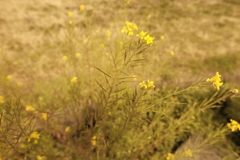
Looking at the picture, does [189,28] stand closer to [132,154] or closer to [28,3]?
[132,154]

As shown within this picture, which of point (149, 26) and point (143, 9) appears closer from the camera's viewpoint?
point (149, 26)

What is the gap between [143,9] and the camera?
5.36 meters

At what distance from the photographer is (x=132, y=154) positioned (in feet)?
5.30

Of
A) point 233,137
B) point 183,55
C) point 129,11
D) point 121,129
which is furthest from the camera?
point 129,11

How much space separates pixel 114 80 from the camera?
980 mm

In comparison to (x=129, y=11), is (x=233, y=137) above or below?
below

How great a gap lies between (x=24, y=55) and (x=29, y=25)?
1127mm

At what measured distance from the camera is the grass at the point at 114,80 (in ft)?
3.84

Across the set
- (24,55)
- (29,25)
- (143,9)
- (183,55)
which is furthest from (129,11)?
(24,55)

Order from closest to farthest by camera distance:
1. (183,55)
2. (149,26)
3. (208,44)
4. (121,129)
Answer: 1. (121,129)
2. (183,55)
3. (208,44)
4. (149,26)

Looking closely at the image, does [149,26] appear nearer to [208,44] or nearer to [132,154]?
[208,44]

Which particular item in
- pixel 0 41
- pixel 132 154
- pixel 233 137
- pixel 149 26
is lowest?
pixel 233 137

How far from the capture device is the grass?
3.84ft

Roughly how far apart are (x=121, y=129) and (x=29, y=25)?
3810mm
